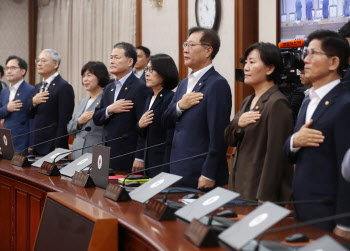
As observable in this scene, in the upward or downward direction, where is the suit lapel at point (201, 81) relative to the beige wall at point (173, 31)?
downward

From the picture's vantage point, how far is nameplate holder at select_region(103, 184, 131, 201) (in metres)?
2.36

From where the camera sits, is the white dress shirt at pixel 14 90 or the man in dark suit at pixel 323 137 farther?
the white dress shirt at pixel 14 90

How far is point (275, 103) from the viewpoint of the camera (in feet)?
8.20

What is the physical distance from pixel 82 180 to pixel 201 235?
127 centimetres

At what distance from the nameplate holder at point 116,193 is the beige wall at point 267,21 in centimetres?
257

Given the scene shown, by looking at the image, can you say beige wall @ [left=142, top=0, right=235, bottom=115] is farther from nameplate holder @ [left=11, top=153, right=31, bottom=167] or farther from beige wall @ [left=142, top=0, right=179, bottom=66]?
nameplate holder @ [left=11, top=153, right=31, bottom=167]

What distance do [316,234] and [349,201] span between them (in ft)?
1.32

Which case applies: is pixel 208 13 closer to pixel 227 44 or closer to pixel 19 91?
pixel 227 44

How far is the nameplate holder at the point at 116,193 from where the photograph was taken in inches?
93.0

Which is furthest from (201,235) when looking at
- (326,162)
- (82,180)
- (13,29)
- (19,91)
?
(13,29)

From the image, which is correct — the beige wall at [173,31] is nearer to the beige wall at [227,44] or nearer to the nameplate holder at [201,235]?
the beige wall at [227,44]

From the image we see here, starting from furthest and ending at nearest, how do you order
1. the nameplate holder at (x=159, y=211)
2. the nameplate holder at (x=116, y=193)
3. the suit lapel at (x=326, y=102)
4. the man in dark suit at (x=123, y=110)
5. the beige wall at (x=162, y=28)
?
the beige wall at (x=162, y=28) → the man in dark suit at (x=123, y=110) → the nameplate holder at (x=116, y=193) → the suit lapel at (x=326, y=102) → the nameplate holder at (x=159, y=211)

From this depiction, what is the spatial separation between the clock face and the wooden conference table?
2312 mm

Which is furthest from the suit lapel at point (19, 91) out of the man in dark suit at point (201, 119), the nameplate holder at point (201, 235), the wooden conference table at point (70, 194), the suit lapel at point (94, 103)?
the nameplate holder at point (201, 235)
